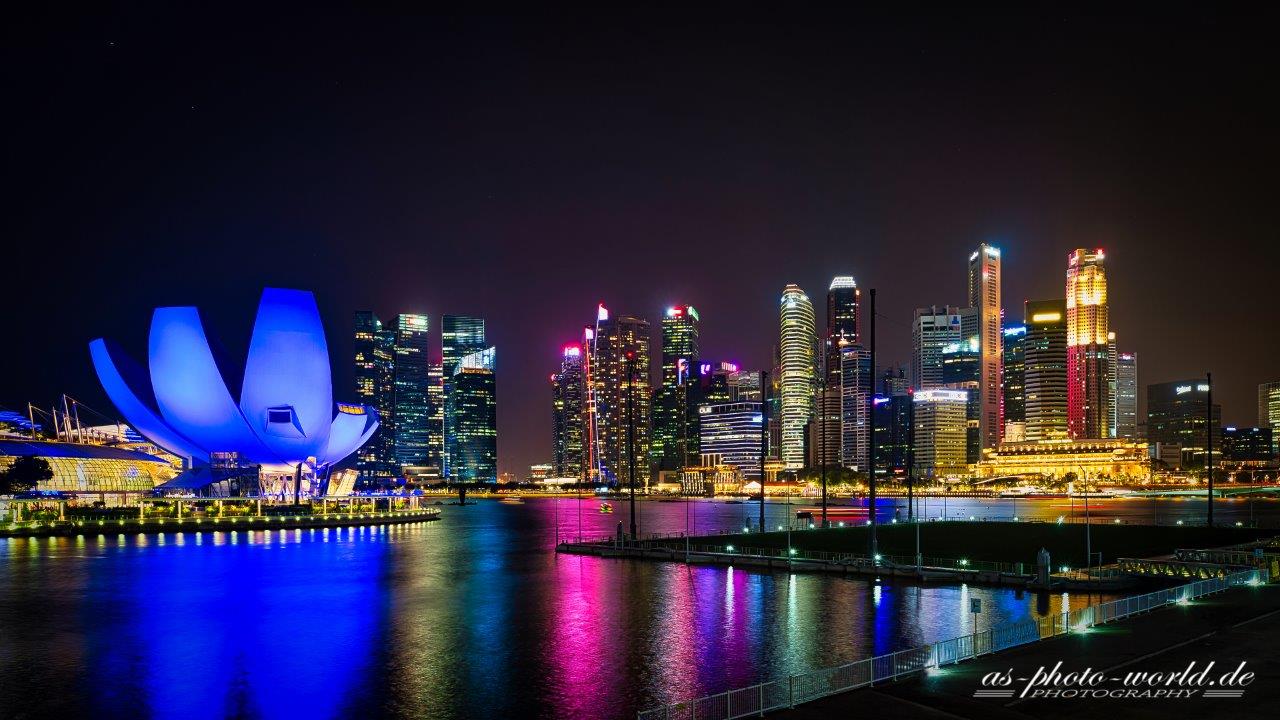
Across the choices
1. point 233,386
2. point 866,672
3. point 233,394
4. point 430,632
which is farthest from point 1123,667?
point 233,386

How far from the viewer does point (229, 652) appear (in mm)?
24859

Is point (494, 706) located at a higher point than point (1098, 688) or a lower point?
lower

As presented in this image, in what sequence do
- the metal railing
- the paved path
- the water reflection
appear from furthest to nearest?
the water reflection
the metal railing
the paved path

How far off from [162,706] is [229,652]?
5628 mm

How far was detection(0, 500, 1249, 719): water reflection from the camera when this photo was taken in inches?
782

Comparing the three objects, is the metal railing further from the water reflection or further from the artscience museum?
the artscience museum

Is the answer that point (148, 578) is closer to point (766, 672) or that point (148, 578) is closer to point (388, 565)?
point (388, 565)

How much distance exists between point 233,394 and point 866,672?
7683cm

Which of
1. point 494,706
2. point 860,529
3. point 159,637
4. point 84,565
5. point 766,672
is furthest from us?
point 860,529

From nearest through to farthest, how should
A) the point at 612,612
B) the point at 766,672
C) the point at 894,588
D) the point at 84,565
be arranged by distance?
1. the point at 766,672
2. the point at 612,612
3. the point at 894,588
4. the point at 84,565

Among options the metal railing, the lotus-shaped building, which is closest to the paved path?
the metal railing

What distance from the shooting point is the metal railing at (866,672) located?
1515cm

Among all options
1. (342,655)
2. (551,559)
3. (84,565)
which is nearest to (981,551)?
(551,559)

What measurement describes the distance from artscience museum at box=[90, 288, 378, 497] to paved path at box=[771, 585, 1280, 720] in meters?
72.7
